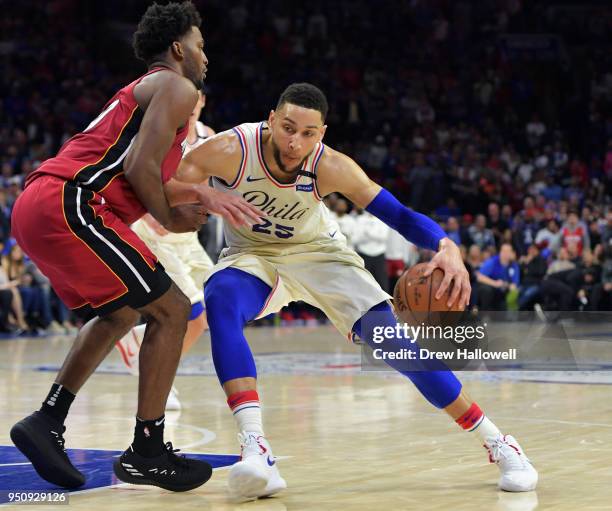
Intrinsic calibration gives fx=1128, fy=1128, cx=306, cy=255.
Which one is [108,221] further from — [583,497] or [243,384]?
[583,497]

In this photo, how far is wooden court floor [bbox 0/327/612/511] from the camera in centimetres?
418

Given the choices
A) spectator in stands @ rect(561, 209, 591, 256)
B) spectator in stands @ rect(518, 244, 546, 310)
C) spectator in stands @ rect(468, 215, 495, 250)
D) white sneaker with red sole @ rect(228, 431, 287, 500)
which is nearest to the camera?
white sneaker with red sole @ rect(228, 431, 287, 500)

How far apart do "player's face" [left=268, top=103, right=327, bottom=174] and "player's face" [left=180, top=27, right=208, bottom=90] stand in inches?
17.1

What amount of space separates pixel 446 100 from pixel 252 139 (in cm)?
1678

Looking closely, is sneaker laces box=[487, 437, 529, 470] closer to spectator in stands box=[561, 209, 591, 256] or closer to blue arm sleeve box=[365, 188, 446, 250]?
blue arm sleeve box=[365, 188, 446, 250]

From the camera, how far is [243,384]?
441cm

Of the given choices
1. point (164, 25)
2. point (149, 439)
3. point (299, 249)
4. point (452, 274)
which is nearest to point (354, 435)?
point (299, 249)

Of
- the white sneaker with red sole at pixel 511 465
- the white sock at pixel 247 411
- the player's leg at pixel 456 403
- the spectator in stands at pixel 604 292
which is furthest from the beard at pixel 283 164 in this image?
the spectator in stands at pixel 604 292

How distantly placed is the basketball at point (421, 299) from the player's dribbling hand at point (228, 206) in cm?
76

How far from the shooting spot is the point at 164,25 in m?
4.38

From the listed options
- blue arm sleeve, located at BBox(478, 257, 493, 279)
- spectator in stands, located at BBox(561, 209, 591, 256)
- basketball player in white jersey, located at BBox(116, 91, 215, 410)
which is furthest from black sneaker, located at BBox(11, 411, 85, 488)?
spectator in stands, located at BBox(561, 209, 591, 256)

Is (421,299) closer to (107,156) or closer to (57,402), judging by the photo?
(107,156)

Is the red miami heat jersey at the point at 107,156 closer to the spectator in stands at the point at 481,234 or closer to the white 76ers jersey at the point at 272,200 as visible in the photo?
the white 76ers jersey at the point at 272,200

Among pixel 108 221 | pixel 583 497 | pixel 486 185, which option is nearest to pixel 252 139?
pixel 108 221
